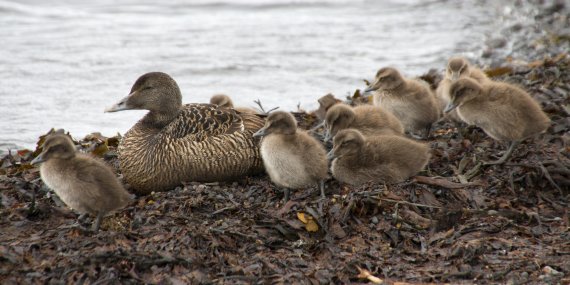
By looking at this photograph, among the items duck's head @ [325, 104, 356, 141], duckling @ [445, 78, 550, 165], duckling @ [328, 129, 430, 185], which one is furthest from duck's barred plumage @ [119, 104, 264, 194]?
duckling @ [445, 78, 550, 165]

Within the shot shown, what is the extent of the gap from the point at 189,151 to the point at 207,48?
7646 mm

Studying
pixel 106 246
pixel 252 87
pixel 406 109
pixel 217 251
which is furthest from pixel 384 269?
pixel 252 87

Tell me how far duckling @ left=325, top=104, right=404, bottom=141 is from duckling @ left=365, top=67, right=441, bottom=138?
1.46ft

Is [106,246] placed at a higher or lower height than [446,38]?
higher

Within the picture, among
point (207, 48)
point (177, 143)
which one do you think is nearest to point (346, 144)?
point (177, 143)

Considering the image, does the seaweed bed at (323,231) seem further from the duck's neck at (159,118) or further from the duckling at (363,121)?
the duck's neck at (159,118)

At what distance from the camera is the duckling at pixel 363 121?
6.53m

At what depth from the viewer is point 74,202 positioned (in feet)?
17.6

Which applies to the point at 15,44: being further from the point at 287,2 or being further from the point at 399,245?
the point at 399,245

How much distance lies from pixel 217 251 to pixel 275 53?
29.2 ft

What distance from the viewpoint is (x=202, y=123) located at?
259 inches

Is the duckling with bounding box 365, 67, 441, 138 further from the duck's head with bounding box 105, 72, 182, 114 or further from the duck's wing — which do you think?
the duck's head with bounding box 105, 72, 182, 114

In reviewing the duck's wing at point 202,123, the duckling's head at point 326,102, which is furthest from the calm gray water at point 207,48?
the duck's wing at point 202,123

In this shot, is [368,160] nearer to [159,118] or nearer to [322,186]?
[322,186]
